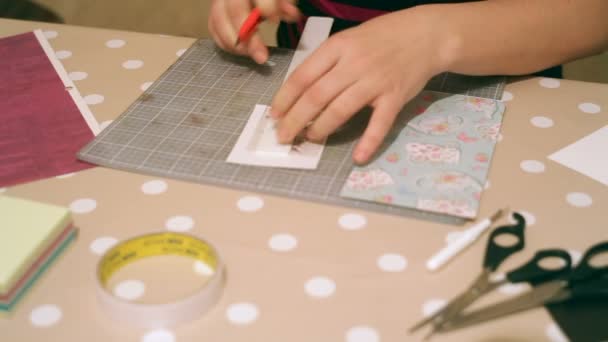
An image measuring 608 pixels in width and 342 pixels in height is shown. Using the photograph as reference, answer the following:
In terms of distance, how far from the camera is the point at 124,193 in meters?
0.66

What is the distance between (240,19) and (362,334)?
53cm

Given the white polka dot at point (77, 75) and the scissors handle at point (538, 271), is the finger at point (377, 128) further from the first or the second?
the white polka dot at point (77, 75)

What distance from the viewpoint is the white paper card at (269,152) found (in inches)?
27.2

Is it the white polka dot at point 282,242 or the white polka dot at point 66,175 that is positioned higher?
the white polka dot at point 282,242

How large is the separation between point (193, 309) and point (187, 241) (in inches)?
3.0

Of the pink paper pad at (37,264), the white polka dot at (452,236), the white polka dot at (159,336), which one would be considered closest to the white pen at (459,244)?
the white polka dot at (452,236)

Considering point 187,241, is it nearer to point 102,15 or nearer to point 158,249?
point 158,249

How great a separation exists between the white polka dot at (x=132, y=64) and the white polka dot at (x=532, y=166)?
21.5 inches

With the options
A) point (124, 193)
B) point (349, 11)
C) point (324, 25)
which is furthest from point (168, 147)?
point (349, 11)

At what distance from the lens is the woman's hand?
2.30 feet

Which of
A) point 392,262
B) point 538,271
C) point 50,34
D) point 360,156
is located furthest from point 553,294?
point 50,34

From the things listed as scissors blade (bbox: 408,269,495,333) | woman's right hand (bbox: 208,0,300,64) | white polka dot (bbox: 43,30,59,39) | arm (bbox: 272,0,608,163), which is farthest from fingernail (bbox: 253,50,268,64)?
scissors blade (bbox: 408,269,495,333)

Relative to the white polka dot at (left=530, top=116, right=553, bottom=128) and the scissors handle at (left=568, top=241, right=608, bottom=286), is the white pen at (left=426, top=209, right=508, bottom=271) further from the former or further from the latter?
the white polka dot at (left=530, top=116, right=553, bottom=128)

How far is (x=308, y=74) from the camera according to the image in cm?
71
